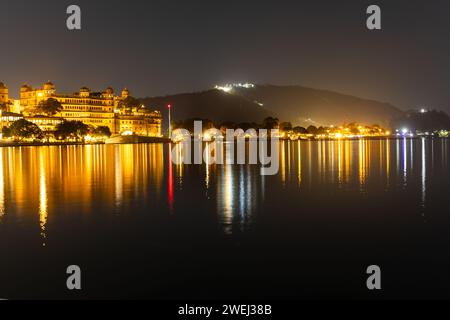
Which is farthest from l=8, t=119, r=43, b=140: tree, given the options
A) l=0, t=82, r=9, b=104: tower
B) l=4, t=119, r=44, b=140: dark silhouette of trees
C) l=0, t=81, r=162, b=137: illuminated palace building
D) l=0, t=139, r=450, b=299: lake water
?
l=0, t=139, r=450, b=299: lake water

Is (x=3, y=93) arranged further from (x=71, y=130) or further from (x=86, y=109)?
(x=71, y=130)

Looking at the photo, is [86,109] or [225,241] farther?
[86,109]

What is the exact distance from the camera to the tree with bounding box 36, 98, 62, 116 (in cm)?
13950

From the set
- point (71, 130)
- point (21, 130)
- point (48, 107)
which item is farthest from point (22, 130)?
point (48, 107)

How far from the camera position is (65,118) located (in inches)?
5782

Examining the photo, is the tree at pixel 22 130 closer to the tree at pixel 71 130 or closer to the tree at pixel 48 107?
the tree at pixel 71 130

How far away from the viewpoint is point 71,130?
11888 centimetres

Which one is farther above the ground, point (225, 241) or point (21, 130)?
point (21, 130)

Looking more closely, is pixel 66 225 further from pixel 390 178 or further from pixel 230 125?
pixel 230 125

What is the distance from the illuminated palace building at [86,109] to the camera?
485 feet

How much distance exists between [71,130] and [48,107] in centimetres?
2448
